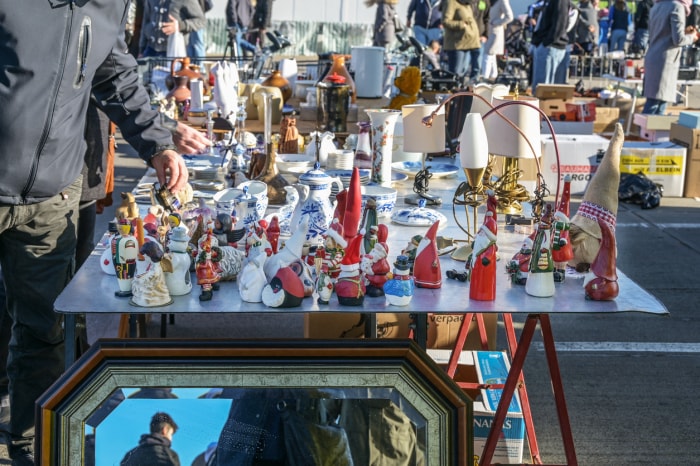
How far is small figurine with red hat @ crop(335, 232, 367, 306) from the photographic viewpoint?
7.02ft

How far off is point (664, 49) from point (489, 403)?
20.1 feet

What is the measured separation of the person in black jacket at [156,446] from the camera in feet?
6.49

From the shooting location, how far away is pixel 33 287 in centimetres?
260

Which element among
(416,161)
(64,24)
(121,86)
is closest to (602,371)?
(416,161)

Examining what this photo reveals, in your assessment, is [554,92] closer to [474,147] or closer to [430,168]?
[430,168]

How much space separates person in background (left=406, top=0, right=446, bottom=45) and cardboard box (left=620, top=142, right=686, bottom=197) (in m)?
6.03

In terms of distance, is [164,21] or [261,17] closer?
[164,21]

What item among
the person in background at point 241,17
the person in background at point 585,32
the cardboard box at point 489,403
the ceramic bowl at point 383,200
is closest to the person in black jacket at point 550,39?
the person in background at point 585,32

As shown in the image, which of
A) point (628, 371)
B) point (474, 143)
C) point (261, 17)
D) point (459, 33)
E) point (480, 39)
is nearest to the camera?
point (474, 143)

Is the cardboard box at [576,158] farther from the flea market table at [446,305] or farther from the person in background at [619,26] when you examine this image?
the person in background at [619,26]

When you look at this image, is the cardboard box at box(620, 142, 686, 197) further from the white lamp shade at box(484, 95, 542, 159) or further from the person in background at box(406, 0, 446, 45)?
the person in background at box(406, 0, 446, 45)

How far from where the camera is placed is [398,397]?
1994 millimetres

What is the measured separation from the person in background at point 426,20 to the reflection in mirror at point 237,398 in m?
10.9

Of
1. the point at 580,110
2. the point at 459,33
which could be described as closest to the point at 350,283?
the point at 580,110
